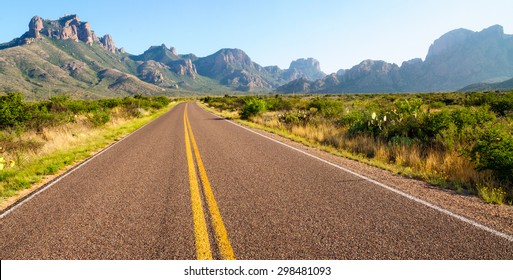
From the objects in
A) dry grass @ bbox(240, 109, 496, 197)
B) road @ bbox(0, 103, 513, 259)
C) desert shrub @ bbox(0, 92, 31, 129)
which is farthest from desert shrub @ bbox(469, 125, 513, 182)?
desert shrub @ bbox(0, 92, 31, 129)

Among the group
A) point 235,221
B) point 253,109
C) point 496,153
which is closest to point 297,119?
point 253,109

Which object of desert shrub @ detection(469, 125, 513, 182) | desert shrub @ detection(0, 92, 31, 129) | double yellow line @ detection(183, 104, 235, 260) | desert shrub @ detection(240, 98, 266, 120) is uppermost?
desert shrub @ detection(0, 92, 31, 129)

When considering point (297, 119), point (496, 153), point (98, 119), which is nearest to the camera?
point (496, 153)

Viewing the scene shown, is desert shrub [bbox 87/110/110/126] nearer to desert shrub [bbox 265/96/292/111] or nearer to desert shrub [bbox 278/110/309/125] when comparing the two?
desert shrub [bbox 278/110/309/125]

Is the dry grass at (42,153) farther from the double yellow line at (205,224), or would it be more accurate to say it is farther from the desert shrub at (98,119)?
the double yellow line at (205,224)

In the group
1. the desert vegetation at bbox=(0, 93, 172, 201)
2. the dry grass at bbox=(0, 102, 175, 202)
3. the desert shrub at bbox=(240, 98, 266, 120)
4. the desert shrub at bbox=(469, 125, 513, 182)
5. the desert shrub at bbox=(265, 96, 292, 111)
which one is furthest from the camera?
the desert shrub at bbox=(265, 96, 292, 111)

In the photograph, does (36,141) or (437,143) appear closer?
(437,143)

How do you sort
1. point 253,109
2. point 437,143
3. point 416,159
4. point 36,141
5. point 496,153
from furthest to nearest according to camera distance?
point 253,109 < point 36,141 < point 437,143 < point 416,159 < point 496,153

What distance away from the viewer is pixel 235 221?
4.05 metres

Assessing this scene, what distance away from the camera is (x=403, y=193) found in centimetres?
521

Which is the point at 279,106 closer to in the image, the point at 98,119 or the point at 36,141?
the point at 98,119

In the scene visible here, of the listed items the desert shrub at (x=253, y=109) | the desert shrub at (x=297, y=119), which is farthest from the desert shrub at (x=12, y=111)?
the desert shrub at (x=253, y=109)

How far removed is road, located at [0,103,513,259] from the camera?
328 cm
